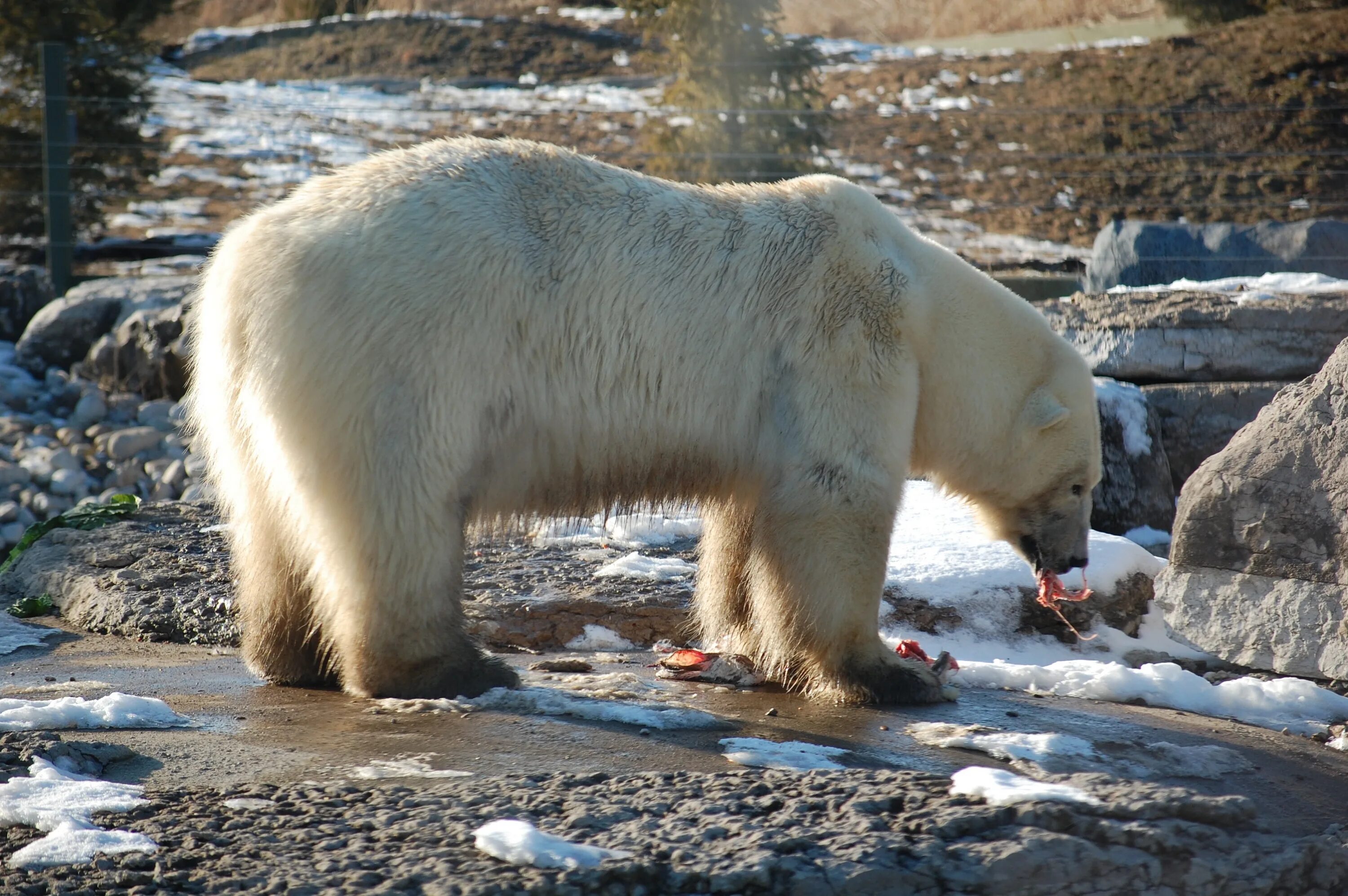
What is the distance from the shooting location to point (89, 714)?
3338 mm

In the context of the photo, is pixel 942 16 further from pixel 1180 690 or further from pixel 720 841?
pixel 720 841

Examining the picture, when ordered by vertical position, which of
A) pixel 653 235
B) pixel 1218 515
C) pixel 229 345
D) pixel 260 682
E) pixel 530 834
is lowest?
pixel 260 682

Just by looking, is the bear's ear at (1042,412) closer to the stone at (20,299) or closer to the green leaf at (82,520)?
the green leaf at (82,520)

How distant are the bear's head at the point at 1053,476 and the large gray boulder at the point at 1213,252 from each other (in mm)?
4863

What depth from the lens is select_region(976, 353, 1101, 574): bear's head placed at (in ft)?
14.8

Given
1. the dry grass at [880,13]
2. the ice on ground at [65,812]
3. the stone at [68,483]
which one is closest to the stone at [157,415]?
the stone at [68,483]

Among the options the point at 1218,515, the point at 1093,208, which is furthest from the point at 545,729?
the point at 1093,208

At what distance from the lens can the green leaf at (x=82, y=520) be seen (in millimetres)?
5664

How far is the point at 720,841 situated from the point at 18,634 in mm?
3264

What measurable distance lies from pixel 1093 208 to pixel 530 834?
13.4m

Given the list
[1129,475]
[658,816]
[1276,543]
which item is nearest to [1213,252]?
[1129,475]

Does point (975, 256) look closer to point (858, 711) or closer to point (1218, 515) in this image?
point (1218, 515)

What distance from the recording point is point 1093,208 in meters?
14.4

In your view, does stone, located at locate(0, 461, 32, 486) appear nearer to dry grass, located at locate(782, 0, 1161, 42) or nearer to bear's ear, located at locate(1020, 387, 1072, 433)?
bear's ear, located at locate(1020, 387, 1072, 433)
